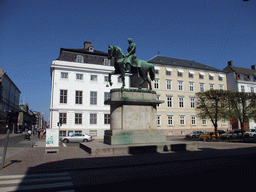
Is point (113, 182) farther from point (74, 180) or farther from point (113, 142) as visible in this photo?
point (113, 142)

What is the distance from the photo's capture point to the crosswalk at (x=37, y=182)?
20.6 feet

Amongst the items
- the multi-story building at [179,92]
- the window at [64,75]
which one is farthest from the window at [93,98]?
the multi-story building at [179,92]

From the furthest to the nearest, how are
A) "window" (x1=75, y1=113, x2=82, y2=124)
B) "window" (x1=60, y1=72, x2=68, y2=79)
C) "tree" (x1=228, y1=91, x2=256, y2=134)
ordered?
"window" (x1=60, y1=72, x2=68, y2=79) → "window" (x1=75, y1=113, x2=82, y2=124) → "tree" (x1=228, y1=91, x2=256, y2=134)

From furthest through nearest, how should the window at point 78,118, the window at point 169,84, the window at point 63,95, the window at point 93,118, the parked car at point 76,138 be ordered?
the window at point 169,84 < the window at point 93,118 < the window at point 78,118 < the window at point 63,95 < the parked car at point 76,138

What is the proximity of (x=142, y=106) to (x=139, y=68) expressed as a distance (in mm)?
2958

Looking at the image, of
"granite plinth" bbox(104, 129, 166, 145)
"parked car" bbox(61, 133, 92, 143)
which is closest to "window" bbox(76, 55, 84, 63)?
"parked car" bbox(61, 133, 92, 143)

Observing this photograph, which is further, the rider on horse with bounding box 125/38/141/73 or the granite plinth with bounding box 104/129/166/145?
the rider on horse with bounding box 125/38/141/73

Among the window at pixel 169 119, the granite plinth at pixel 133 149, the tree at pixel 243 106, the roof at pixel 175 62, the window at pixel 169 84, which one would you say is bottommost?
the granite plinth at pixel 133 149

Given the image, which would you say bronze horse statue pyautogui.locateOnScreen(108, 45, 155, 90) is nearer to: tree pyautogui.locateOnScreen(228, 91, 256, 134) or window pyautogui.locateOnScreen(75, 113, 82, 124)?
tree pyautogui.locateOnScreen(228, 91, 256, 134)

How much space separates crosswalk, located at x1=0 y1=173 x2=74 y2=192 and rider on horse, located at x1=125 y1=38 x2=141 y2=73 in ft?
29.3

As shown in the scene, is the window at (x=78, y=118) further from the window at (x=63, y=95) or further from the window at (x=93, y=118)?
the window at (x=63, y=95)

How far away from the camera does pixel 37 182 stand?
6.96 meters

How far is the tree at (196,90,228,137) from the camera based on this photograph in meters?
31.7

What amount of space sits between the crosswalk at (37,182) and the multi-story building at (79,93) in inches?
1213
